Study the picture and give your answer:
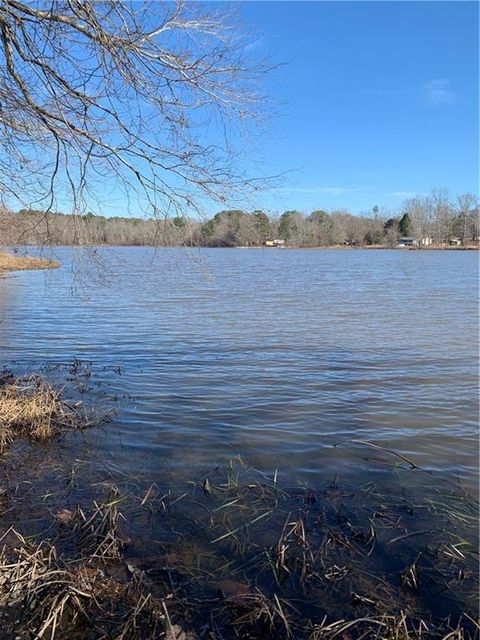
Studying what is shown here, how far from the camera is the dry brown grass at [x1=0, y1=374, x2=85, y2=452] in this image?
674cm

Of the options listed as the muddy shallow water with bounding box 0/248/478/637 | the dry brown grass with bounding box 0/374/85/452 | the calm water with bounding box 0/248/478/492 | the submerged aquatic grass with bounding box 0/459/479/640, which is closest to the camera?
the submerged aquatic grass with bounding box 0/459/479/640

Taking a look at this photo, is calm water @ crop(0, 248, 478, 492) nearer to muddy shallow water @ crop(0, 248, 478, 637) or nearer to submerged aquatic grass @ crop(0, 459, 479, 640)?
muddy shallow water @ crop(0, 248, 478, 637)

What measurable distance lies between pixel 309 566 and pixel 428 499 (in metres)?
1.92

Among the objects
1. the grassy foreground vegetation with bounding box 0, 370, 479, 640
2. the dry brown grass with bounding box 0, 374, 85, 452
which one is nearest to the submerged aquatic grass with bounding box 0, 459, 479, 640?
the grassy foreground vegetation with bounding box 0, 370, 479, 640

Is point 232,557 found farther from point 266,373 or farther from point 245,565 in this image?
point 266,373

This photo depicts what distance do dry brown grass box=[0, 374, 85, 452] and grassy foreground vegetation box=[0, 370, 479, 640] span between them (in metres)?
0.65

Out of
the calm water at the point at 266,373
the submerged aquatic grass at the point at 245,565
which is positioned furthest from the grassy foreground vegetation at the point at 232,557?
the calm water at the point at 266,373

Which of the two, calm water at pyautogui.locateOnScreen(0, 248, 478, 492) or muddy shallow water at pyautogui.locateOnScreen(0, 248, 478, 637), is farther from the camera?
calm water at pyautogui.locateOnScreen(0, 248, 478, 492)

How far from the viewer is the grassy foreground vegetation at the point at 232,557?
334cm

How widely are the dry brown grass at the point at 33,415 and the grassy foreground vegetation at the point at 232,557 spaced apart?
650 mm

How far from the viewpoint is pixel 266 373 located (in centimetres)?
1078

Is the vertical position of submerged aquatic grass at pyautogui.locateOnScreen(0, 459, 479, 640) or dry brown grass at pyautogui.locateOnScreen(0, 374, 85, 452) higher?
dry brown grass at pyautogui.locateOnScreen(0, 374, 85, 452)

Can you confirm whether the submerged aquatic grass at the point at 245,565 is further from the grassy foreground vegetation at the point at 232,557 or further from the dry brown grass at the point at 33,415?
the dry brown grass at the point at 33,415

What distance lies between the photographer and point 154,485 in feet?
17.9
